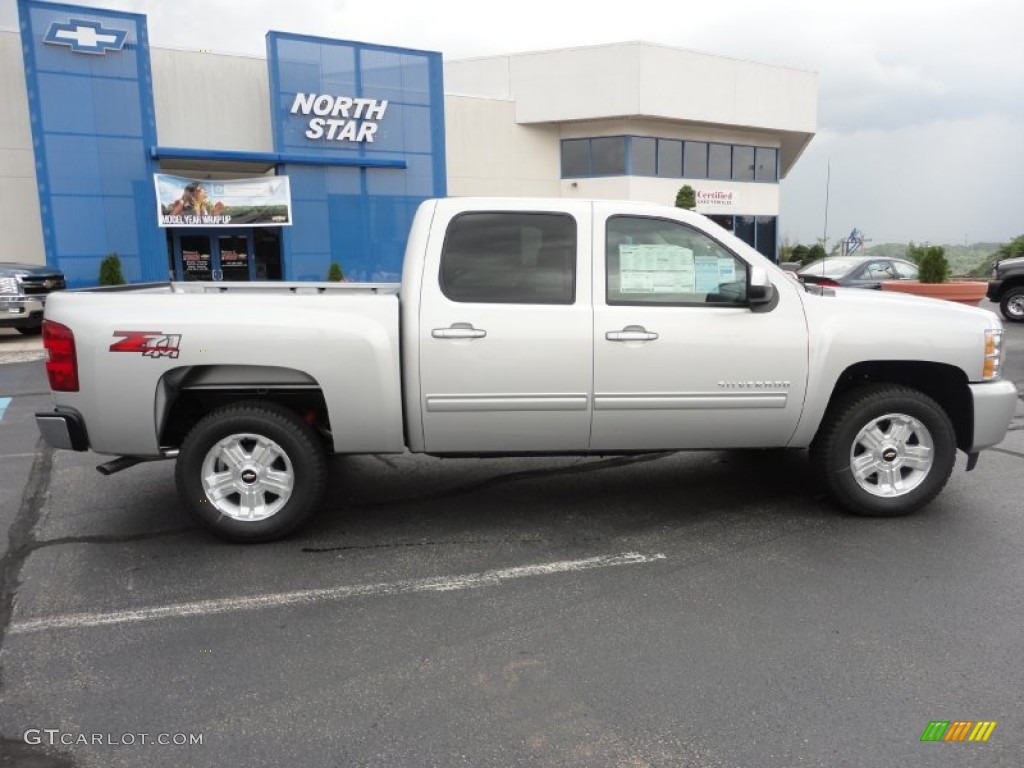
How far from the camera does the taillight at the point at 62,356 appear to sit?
4273mm

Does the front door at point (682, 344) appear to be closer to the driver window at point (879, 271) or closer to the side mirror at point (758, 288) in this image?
the side mirror at point (758, 288)

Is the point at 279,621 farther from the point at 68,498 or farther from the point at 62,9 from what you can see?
the point at 62,9

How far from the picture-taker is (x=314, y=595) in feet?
12.9

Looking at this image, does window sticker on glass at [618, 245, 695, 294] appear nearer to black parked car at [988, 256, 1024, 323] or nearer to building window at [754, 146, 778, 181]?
black parked car at [988, 256, 1024, 323]

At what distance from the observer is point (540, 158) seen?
97.9 feet

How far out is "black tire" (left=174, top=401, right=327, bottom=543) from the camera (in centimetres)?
444

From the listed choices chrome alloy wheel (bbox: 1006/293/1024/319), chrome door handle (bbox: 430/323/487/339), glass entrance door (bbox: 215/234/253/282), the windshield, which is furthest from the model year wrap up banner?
chrome door handle (bbox: 430/323/487/339)

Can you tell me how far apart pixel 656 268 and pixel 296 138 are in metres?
20.4

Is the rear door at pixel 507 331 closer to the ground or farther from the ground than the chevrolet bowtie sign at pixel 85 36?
closer to the ground

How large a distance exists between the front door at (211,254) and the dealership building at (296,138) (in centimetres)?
4

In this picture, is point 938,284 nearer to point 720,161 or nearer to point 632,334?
point 632,334

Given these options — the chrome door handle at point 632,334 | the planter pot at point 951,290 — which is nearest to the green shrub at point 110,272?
the planter pot at point 951,290

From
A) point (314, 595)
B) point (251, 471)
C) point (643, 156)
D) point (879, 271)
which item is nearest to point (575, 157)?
point (643, 156)

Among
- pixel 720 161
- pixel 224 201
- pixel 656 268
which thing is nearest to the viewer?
pixel 656 268
